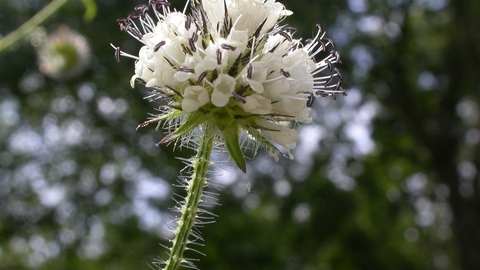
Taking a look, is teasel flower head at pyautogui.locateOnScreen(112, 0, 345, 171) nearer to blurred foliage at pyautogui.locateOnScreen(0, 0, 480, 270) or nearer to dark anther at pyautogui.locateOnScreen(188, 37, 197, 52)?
dark anther at pyautogui.locateOnScreen(188, 37, 197, 52)

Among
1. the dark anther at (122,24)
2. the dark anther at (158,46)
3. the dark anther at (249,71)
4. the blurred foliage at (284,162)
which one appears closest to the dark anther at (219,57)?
the dark anther at (249,71)

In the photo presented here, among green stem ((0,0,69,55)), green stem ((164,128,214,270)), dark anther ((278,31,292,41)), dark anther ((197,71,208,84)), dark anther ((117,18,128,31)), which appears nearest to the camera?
green stem ((164,128,214,270))

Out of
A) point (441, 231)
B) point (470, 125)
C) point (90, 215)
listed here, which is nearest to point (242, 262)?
point (90, 215)

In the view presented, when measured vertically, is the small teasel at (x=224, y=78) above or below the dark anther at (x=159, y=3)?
below

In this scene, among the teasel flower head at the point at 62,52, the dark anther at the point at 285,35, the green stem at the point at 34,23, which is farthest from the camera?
the teasel flower head at the point at 62,52

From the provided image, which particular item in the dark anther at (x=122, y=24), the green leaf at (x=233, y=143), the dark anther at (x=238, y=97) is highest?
the dark anther at (x=122, y=24)

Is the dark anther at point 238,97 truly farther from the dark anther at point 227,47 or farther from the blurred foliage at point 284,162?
the blurred foliage at point 284,162

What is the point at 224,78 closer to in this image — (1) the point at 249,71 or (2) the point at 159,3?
(1) the point at 249,71

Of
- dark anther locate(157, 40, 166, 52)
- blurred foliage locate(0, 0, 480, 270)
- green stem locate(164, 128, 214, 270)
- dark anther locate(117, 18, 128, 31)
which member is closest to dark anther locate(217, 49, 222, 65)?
dark anther locate(157, 40, 166, 52)
